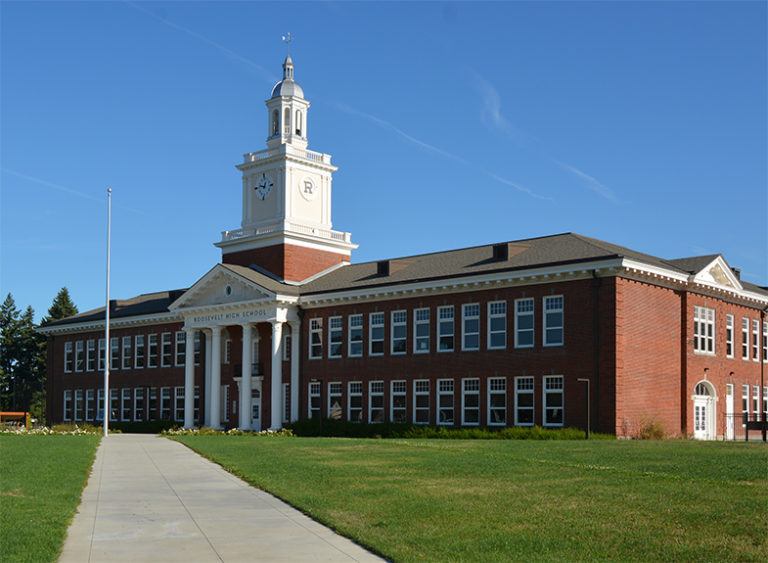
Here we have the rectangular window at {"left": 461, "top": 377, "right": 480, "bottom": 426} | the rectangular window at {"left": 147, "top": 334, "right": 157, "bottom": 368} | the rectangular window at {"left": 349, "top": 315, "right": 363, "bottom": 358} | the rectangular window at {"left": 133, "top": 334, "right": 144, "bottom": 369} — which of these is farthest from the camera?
the rectangular window at {"left": 133, "top": 334, "right": 144, "bottom": 369}

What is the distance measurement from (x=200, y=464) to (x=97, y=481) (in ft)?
16.0

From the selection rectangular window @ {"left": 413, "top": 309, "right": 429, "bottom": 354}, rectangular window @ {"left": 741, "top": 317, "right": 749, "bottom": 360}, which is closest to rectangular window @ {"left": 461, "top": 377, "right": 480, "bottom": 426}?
rectangular window @ {"left": 413, "top": 309, "right": 429, "bottom": 354}

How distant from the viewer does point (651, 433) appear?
1516 inches

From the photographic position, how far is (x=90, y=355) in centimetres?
6969

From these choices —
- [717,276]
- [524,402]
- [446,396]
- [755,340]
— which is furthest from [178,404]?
[755,340]

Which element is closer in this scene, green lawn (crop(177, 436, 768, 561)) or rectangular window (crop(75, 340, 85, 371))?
green lawn (crop(177, 436, 768, 561))

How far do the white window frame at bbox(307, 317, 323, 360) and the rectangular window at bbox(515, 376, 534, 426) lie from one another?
14224 mm

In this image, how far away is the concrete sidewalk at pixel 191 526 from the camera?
11.2 meters

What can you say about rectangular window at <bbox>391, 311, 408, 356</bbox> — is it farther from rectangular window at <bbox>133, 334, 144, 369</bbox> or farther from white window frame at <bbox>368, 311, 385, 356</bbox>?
rectangular window at <bbox>133, 334, 144, 369</bbox>

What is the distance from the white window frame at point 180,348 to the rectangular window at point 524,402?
92.5 feet

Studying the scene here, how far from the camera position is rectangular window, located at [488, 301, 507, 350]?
4272 centimetres

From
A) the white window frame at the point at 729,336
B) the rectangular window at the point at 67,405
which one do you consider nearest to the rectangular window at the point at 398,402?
the white window frame at the point at 729,336

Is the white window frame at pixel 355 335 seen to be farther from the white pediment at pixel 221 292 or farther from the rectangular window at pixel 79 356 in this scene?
the rectangular window at pixel 79 356

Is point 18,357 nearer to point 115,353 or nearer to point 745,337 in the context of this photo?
point 115,353
